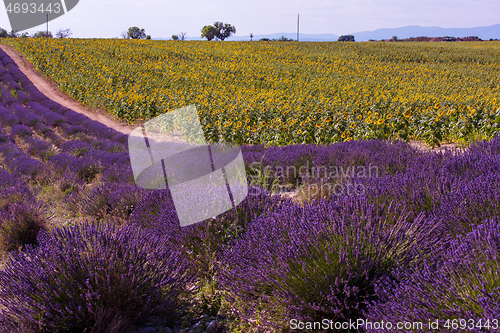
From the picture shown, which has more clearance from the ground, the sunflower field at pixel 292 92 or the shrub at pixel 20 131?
the sunflower field at pixel 292 92

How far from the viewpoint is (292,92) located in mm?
13812

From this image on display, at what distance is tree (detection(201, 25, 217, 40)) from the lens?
230ft

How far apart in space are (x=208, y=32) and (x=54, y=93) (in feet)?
182

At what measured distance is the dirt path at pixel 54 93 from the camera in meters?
14.5

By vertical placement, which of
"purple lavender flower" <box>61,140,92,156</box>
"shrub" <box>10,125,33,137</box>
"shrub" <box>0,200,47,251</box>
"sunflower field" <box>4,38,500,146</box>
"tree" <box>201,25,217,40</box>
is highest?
"tree" <box>201,25,217,40</box>

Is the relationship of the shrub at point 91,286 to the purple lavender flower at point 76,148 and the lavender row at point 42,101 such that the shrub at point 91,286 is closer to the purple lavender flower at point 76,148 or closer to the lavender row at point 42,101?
the purple lavender flower at point 76,148

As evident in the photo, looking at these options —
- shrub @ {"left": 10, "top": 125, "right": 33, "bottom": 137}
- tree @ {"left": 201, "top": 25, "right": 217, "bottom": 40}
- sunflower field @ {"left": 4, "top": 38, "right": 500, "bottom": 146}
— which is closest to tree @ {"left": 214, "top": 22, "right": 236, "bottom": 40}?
tree @ {"left": 201, "top": 25, "right": 217, "bottom": 40}

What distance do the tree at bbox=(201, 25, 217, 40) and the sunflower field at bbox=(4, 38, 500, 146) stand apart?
131 ft

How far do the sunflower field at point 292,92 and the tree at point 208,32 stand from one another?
39866 millimetres

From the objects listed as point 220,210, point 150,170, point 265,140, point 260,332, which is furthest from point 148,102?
point 260,332

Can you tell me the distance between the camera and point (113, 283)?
2.09 metres

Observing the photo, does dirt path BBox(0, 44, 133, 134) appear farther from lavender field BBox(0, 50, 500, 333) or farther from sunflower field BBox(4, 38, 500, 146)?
lavender field BBox(0, 50, 500, 333)

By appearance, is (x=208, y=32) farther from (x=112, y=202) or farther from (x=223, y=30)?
(x=112, y=202)

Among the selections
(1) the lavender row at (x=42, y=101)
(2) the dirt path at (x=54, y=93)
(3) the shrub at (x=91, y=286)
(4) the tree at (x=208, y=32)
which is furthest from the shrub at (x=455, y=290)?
(4) the tree at (x=208, y=32)
